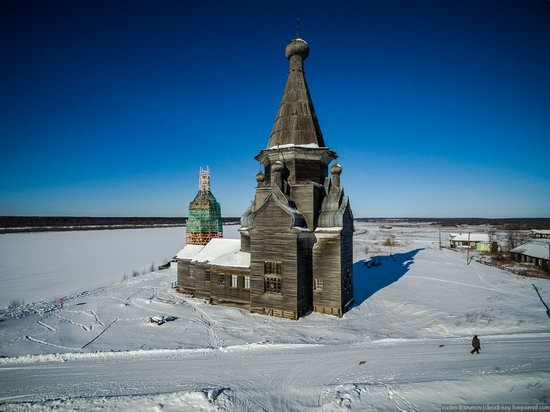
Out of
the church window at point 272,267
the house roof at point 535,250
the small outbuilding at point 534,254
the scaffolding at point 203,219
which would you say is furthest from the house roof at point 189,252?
the house roof at point 535,250

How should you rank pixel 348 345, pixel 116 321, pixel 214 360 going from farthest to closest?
pixel 116 321 → pixel 348 345 → pixel 214 360

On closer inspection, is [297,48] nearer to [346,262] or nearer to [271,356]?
[346,262]

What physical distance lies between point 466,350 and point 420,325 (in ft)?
11.7

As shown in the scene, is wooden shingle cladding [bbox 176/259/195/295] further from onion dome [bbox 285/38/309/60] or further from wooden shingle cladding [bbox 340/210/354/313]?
onion dome [bbox 285/38/309/60]

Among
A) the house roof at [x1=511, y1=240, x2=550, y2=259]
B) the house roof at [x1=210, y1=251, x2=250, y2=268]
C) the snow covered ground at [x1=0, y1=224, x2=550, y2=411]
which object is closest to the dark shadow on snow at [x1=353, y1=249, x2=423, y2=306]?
the snow covered ground at [x1=0, y1=224, x2=550, y2=411]

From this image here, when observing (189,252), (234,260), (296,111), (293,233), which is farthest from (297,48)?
(189,252)

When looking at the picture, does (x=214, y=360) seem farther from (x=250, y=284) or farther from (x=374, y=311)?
(x=374, y=311)

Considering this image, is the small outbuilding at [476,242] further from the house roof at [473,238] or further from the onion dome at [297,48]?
the onion dome at [297,48]

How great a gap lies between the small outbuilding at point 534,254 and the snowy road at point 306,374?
30.9 metres

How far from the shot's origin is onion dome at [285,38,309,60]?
21.4 metres

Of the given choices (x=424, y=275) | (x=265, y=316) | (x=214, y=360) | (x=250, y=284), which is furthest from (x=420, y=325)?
(x=424, y=275)

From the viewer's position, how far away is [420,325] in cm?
1677

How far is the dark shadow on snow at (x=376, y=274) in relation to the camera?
80.8 feet

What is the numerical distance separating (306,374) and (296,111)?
16.2 meters
